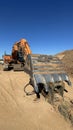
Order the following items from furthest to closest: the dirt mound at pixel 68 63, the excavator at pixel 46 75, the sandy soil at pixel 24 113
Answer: the dirt mound at pixel 68 63 < the excavator at pixel 46 75 < the sandy soil at pixel 24 113

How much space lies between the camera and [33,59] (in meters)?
6.27

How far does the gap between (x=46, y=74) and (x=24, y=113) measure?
185 cm

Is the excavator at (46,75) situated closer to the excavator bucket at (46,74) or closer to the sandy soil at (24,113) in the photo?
the excavator bucket at (46,74)

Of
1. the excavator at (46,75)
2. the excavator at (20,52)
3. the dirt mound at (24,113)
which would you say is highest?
the excavator at (20,52)

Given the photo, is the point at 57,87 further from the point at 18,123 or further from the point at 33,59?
the point at 18,123

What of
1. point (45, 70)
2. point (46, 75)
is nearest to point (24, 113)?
point (46, 75)

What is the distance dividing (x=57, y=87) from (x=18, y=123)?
222 centimetres

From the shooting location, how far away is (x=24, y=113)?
4555 millimetres

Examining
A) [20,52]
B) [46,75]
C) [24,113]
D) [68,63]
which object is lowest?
[24,113]

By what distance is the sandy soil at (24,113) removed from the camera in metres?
4.14

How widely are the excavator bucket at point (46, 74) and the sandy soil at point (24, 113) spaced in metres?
0.34

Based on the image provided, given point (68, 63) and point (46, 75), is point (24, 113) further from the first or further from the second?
point (68, 63)

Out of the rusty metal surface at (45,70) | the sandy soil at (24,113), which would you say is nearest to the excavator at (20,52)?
the rusty metal surface at (45,70)

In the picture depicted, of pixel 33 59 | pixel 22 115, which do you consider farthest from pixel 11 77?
pixel 22 115
